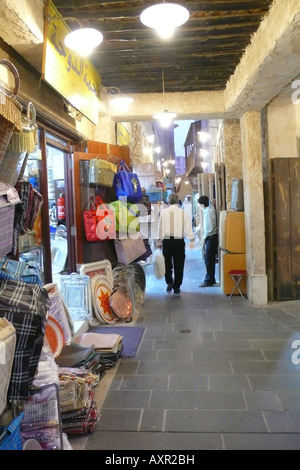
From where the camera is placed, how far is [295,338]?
16.0ft

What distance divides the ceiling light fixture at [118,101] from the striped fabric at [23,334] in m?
4.64

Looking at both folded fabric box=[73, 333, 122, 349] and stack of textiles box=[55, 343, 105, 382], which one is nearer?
stack of textiles box=[55, 343, 105, 382]

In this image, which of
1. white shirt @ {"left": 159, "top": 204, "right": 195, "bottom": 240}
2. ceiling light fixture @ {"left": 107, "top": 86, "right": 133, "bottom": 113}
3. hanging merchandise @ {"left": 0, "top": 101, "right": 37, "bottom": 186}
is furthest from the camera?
white shirt @ {"left": 159, "top": 204, "right": 195, "bottom": 240}

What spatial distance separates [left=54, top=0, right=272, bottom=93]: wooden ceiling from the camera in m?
4.12

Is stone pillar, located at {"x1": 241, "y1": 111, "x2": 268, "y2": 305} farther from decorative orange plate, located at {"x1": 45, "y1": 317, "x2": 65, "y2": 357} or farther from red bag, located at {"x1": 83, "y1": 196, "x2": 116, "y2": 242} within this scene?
decorative orange plate, located at {"x1": 45, "y1": 317, "x2": 65, "y2": 357}

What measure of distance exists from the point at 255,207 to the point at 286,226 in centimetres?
64

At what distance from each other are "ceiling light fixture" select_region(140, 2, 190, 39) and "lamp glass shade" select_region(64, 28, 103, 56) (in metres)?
0.67

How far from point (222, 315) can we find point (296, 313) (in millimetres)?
1147

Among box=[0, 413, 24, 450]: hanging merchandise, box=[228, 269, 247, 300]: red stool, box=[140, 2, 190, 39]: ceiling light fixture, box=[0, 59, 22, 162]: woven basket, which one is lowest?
box=[0, 413, 24, 450]: hanging merchandise

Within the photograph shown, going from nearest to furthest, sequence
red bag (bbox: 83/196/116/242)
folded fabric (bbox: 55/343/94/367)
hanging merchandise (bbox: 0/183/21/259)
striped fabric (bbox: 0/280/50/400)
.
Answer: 1. striped fabric (bbox: 0/280/50/400)
2. hanging merchandise (bbox: 0/183/21/259)
3. folded fabric (bbox: 55/343/94/367)
4. red bag (bbox: 83/196/116/242)

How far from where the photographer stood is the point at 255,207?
6.75m

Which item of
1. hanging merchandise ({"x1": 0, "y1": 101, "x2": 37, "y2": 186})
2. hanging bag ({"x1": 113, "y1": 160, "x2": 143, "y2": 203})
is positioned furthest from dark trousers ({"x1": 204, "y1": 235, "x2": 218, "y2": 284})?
hanging merchandise ({"x1": 0, "y1": 101, "x2": 37, "y2": 186})

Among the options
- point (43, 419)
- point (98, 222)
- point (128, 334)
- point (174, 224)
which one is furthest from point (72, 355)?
point (174, 224)

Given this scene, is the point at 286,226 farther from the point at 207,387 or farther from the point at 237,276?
the point at 207,387
